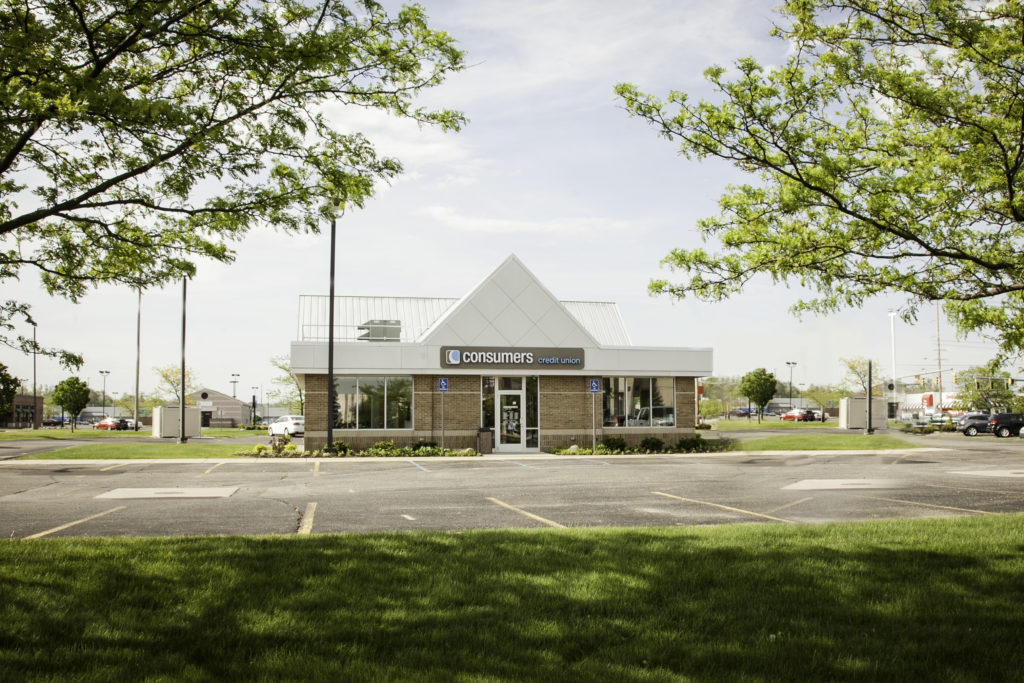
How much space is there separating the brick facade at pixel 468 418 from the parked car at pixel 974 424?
26.6 meters

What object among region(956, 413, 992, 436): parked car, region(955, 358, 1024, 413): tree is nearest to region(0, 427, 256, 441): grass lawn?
region(956, 413, 992, 436): parked car

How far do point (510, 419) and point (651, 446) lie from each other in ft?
18.5

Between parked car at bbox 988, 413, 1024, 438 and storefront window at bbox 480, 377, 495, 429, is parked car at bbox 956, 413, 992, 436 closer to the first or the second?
parked car at bbox 988, 413, 1024, 438

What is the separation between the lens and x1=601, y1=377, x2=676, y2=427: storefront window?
3253 cm

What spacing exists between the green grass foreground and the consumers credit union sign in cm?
2193

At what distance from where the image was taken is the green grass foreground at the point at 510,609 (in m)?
4.90

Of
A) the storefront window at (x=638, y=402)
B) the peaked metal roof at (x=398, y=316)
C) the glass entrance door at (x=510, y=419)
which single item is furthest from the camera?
the peaked metal roof at (x=398, y=316)

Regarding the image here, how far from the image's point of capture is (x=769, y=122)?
9.45m

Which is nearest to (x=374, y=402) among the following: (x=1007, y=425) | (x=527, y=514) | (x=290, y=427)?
(x=527, y=514)

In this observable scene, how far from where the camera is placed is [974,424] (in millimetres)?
49656

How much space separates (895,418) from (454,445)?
227ft

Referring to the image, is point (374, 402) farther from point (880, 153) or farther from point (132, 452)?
point (880, 153)

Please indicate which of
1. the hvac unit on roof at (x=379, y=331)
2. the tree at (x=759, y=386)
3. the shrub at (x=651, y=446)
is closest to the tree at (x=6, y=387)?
the hvac unit on roof at (x=379, y=331)

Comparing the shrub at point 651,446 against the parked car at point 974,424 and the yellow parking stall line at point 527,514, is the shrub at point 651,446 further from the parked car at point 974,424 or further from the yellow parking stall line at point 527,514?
the parked car at point 974,424
